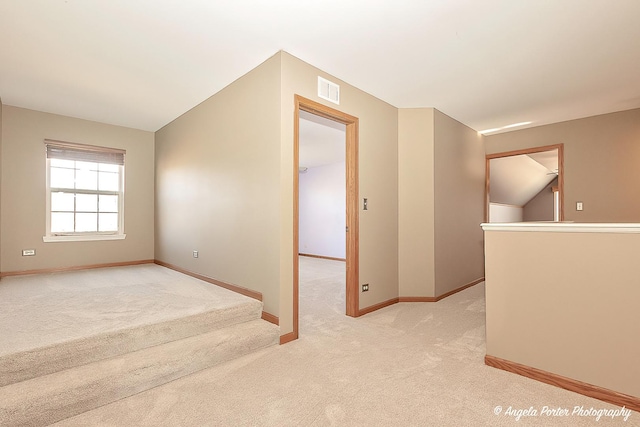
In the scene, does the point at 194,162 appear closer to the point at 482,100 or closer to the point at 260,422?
the point at 260,422

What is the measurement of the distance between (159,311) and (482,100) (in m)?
4.29

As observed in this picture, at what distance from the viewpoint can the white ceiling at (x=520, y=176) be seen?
636 cm

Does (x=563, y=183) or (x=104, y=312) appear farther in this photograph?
(x=563, y=183)

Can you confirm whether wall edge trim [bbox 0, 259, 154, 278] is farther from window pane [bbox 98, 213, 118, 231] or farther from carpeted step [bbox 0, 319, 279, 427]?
carpeted step [bbox 0, 319, 279, 427]

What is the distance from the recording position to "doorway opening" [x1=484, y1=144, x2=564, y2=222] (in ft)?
17.3

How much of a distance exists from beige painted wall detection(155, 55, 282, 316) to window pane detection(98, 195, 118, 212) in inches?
40.6

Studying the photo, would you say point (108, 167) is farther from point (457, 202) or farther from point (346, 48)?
point (457, 202)

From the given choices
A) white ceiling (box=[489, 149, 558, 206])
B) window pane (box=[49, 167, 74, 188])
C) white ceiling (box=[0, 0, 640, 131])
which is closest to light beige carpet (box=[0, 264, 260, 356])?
window pane (box=[49, 167, 74, 188])

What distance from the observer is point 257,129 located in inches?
118

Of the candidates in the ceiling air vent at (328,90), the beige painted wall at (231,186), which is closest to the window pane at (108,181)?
the beige painted wall at (231,186)

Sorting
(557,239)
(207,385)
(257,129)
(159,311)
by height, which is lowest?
(207,385)

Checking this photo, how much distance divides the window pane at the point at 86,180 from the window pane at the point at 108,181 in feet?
0.22

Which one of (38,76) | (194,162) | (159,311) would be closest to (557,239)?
(159,311)

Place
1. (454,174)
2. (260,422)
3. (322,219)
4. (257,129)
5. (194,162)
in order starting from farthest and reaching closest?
(322,219)
(454,174)
(194,162)
(257,129)
(260,422)
